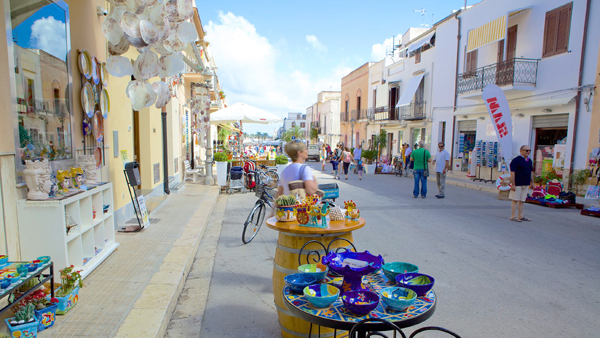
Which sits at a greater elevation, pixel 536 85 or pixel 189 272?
pixel 536 85

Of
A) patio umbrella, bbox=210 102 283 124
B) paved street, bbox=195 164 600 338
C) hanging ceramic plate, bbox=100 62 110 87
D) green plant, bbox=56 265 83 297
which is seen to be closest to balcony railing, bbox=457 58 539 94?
paved street, bbox=195 164 600 338

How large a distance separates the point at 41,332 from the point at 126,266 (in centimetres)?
158

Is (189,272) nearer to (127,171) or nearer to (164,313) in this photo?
(164,313)

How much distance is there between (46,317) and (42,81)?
8.56 ft

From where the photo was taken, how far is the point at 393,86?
2712 cm

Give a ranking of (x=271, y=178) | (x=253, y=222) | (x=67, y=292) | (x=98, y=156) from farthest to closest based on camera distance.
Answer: (x=271, y=178)
(x=253, y=222)
(x=98, y=156)
(x=67, y=292)

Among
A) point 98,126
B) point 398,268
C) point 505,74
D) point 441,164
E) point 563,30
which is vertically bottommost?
point 398,268

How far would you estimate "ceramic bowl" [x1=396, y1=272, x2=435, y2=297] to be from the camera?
2268 mm

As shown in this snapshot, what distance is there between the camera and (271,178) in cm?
1184

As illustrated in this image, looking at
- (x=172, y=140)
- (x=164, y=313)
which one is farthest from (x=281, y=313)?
(x=172, y=140)

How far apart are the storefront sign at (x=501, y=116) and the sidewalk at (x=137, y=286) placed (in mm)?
9912

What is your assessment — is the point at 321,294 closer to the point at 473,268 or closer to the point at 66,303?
the point at 66,303

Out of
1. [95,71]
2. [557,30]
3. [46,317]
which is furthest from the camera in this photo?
[557,30]

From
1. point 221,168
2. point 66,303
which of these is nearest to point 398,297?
point 66,303
